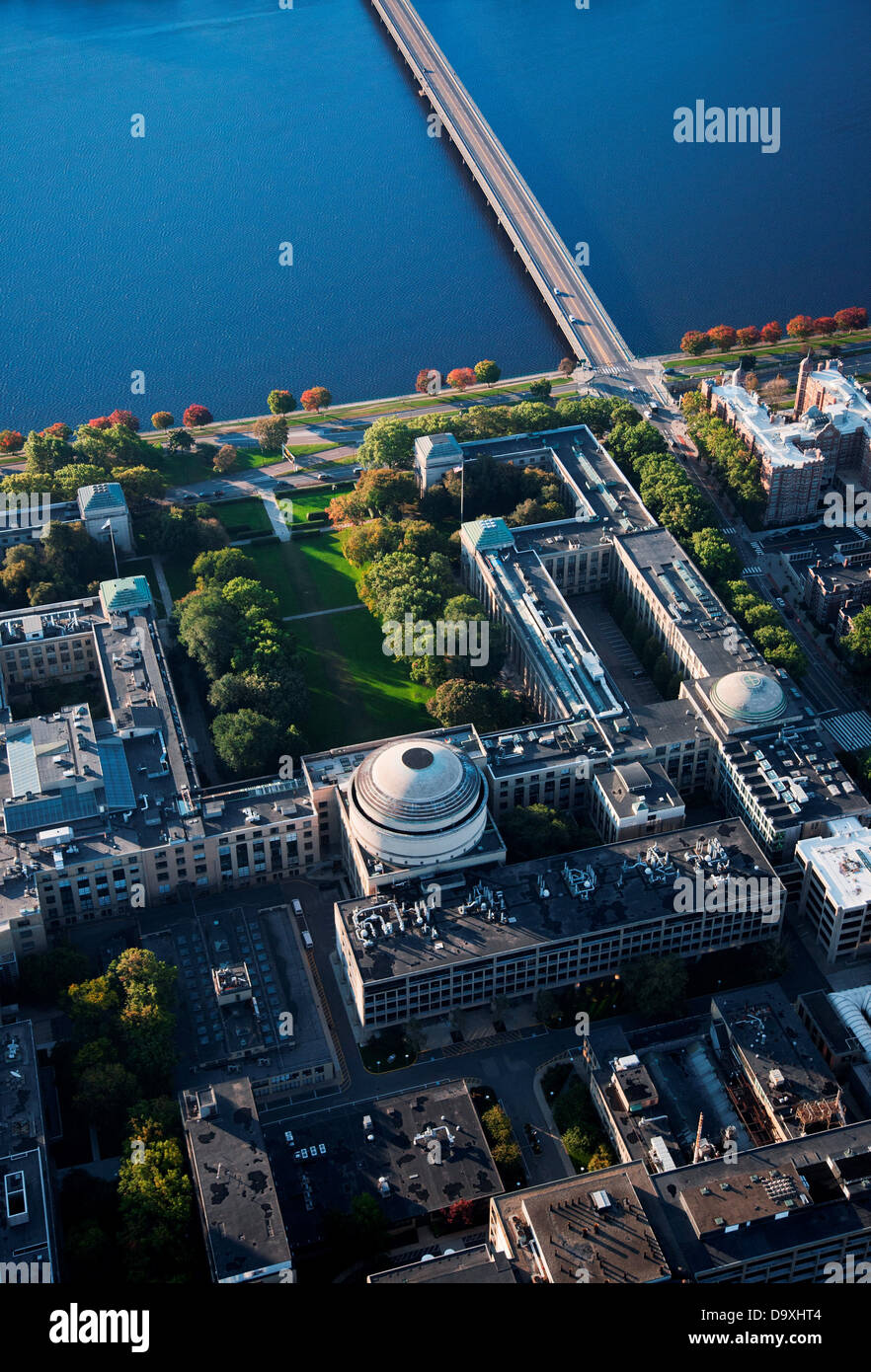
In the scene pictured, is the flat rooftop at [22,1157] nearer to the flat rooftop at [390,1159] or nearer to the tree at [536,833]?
the flat rooftop at [390,1159]

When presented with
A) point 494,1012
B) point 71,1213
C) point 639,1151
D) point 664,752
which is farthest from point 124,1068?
point 664,752

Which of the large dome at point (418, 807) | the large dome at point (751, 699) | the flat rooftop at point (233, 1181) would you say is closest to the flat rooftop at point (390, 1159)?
the flat rooftop at point (233, 1181)

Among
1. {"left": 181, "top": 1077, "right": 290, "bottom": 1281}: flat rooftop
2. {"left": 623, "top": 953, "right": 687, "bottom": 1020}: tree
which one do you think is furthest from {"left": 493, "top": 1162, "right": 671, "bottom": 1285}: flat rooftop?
{"left": 623, "top": 953, "right": 687, "bottom": 1020}: tree

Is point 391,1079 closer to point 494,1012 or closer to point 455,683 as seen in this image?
point 494,1012

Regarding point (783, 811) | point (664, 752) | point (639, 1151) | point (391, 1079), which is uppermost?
point (664, 752)

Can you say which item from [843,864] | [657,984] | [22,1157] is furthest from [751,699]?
[22,1157]
